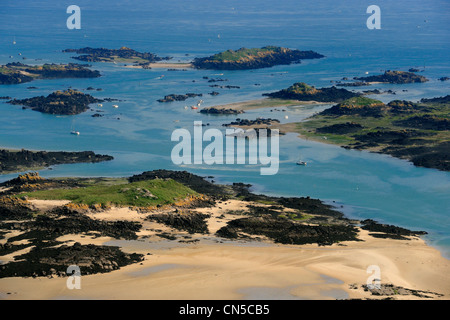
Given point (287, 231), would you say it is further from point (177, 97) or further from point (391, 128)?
point (177, 97)

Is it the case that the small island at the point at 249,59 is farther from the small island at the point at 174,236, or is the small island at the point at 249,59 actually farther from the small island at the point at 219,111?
the small island at the point at 174,236

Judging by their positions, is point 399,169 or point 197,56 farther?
point 197,56

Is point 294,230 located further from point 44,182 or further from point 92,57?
point 92,57

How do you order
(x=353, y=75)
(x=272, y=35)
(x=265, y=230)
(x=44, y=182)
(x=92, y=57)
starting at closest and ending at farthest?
(x=265, y=230), (x=44, y=182), (x=353, y=75), (x=92, y=57), (x=272, y=35)

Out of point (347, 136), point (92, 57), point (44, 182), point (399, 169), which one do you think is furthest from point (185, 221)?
point (92, 57)

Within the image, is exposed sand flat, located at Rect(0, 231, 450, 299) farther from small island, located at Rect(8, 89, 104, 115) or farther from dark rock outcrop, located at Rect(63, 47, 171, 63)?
dark rock outcrop, located at Rect(63, 47, 171, 63)

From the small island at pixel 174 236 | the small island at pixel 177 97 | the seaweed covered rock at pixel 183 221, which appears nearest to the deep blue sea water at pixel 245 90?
the small island at pixel 177 97

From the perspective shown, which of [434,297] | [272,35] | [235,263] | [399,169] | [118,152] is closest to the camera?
[434,297]
